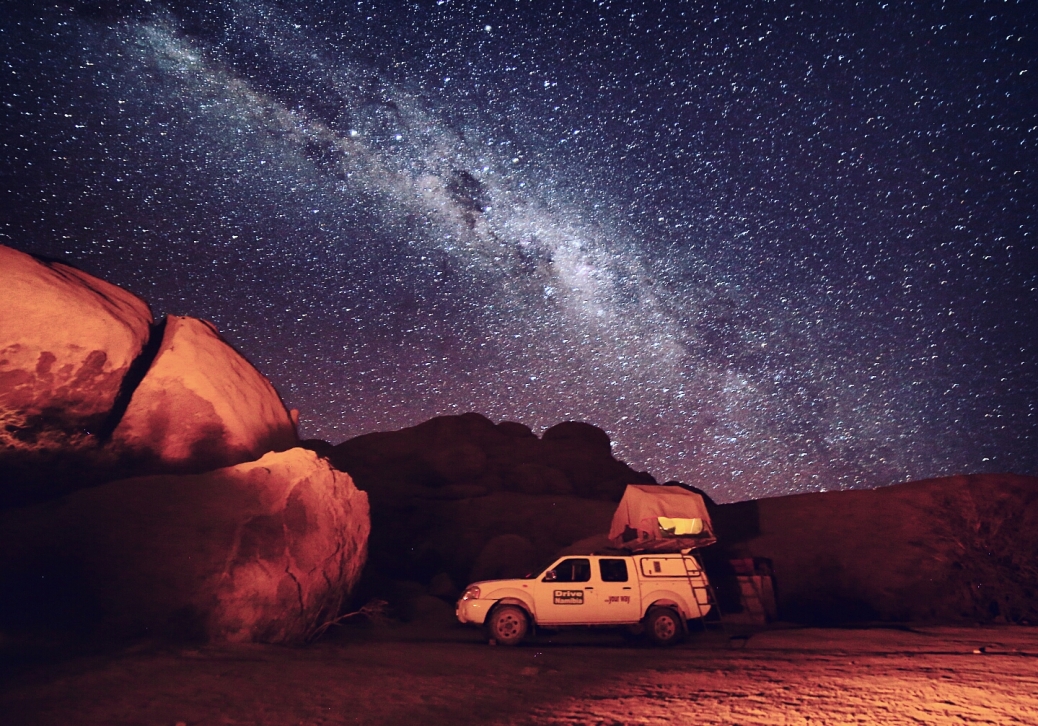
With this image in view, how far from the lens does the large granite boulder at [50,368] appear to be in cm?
971

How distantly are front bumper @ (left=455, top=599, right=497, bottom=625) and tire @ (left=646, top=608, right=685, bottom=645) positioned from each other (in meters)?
3.35

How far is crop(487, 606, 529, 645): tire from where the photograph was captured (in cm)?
1230

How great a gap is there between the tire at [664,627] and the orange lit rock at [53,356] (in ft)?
37.2

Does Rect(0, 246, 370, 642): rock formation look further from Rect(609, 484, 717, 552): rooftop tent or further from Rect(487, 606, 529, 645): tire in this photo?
Rect(609, 484, 717, 552): rooftop tent

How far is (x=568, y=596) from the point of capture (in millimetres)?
12695

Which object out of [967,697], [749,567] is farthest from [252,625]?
[749,567]

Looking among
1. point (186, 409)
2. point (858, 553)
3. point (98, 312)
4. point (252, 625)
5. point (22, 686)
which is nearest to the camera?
point (22, 686)

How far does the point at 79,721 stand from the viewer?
5367 mm

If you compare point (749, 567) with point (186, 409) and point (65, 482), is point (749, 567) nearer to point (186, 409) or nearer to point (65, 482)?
point (186, 409)

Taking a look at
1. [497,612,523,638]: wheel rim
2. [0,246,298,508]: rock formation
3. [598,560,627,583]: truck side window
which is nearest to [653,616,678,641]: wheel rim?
[598,560,627,583]: truck side window

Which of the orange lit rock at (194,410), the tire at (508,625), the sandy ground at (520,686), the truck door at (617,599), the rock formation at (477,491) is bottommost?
the sandy ground at (520,686)

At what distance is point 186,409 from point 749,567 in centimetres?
1398

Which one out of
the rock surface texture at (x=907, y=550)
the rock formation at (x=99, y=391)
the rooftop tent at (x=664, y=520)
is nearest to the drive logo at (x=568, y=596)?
the rooftop tent at (x=664, y=520)

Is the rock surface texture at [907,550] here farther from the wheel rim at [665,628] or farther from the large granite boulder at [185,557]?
the large granite boulder at [185,557]
